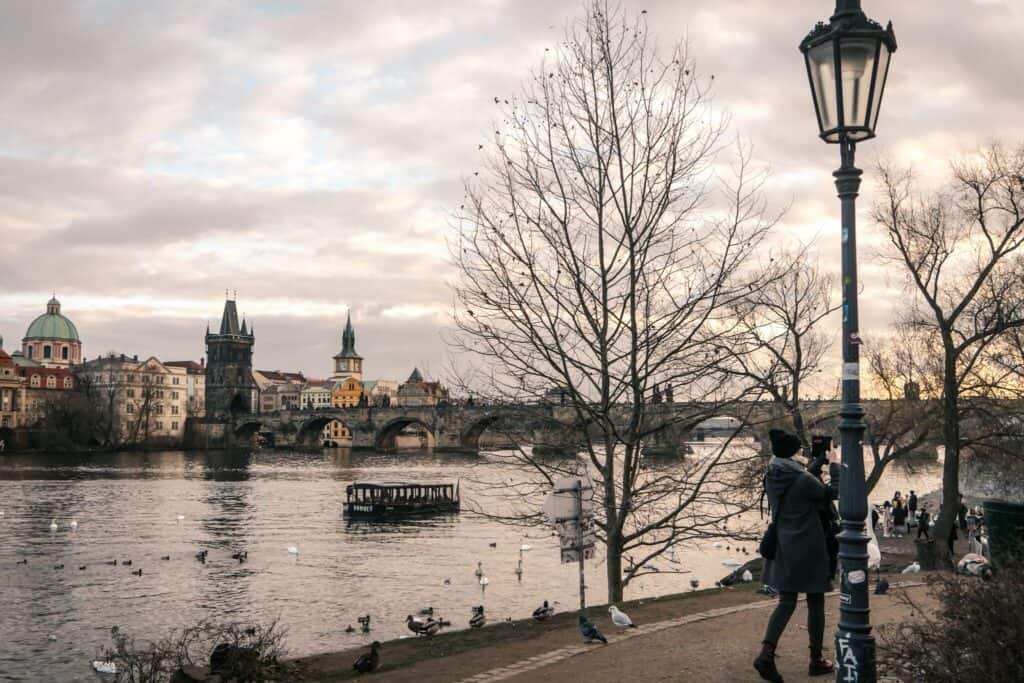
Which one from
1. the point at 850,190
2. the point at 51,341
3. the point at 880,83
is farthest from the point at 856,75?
the point at 51,341

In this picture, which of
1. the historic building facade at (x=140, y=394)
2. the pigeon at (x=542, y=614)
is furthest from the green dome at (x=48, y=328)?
the pigeon at (x=542, y=614)

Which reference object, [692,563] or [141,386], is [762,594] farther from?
[141,386]

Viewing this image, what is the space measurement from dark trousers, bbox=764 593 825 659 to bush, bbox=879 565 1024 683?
1044 mm

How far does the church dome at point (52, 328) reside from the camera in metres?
190

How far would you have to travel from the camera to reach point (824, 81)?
6.20 m

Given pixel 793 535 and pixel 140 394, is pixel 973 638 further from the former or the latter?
pixel 140 394

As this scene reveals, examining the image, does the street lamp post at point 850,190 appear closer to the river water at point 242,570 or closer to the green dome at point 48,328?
the river water at point 242,570

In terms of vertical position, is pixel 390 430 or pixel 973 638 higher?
pixel 973 638

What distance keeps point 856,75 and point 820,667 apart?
4.90 m

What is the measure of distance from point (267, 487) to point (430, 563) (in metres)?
37.1

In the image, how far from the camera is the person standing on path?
779 centimetres

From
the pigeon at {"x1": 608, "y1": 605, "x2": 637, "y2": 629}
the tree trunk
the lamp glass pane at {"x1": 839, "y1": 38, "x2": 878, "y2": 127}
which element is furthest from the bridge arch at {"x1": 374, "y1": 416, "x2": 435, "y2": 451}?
the lamp glass pane at {"x1": 839, "y1": 38, "x2": 878, "y2": 127}

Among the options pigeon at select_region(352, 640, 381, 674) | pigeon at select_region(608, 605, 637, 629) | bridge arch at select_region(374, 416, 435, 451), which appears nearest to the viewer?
pigeon at select_region(608, 605, 637, 629)

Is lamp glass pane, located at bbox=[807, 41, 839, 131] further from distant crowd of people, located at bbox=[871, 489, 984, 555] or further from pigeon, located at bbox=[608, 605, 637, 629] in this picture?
distant crowd of people, located at bbox=[871, 489, 984, 555]
